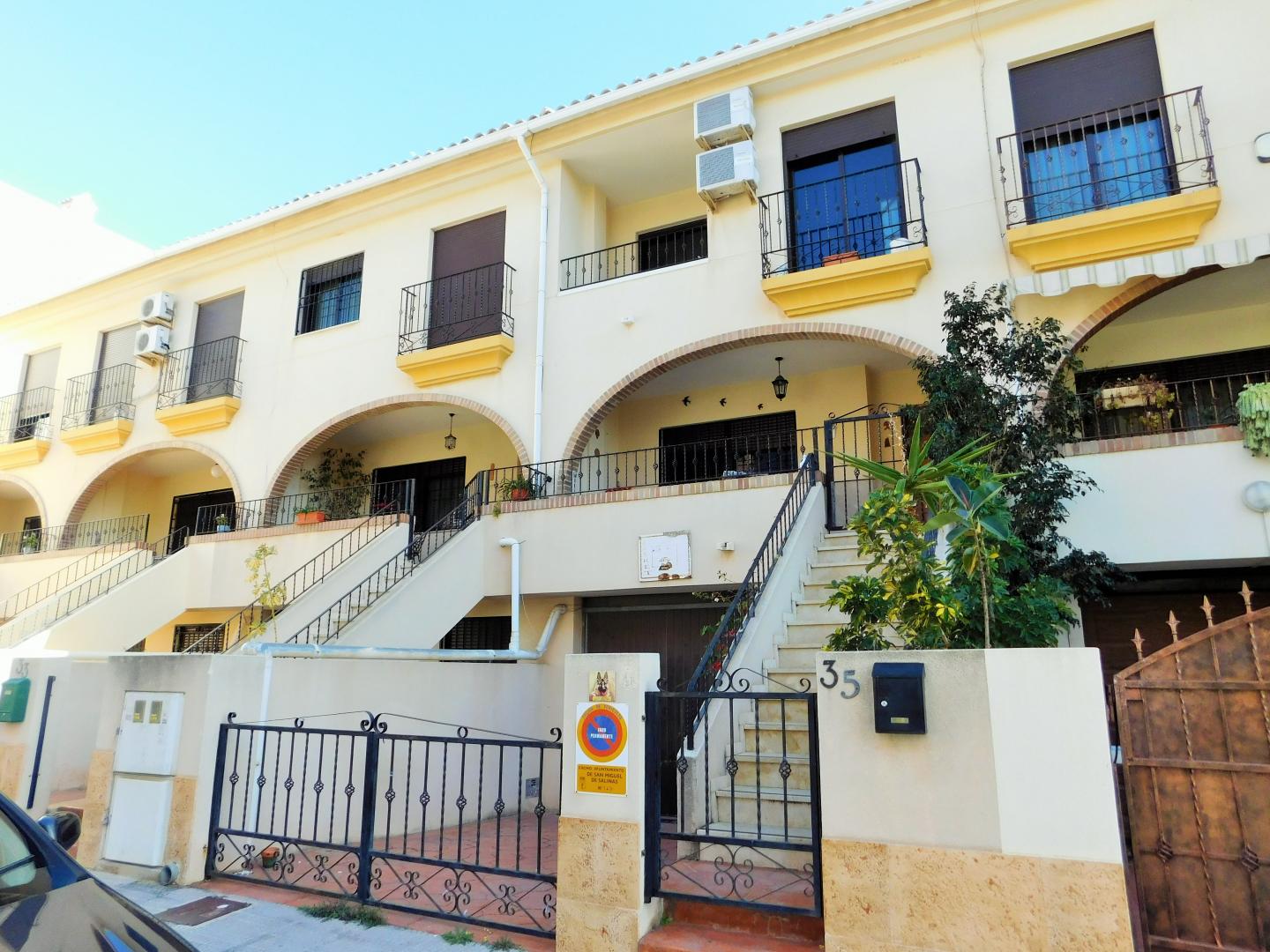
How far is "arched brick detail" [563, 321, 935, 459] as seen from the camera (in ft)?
30.7

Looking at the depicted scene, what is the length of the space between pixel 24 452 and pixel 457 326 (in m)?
11.0

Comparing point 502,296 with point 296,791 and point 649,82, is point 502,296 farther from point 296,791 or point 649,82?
point 296,791

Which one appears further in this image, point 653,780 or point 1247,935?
point 653,780

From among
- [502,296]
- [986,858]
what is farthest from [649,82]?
[986,858]

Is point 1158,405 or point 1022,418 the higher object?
point 1158,405

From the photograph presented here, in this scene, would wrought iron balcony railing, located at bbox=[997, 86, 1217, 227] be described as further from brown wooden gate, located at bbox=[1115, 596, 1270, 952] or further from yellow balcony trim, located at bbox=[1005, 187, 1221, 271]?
brown wooden gate, located at bbox=[1115, 596, 1270, 952]

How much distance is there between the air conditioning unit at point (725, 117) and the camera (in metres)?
10.4

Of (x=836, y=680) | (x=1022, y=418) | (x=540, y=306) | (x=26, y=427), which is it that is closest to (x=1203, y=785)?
(x=836, y=680)

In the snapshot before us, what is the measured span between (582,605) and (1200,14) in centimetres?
997

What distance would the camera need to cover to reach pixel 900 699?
3771 millimetres

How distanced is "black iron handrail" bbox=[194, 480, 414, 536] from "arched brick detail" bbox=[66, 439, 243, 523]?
0.52 m

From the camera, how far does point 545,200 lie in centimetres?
1184

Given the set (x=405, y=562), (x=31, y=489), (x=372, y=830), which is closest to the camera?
(x=372, y=830)

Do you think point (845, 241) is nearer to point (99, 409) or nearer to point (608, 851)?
point (608, 851)
